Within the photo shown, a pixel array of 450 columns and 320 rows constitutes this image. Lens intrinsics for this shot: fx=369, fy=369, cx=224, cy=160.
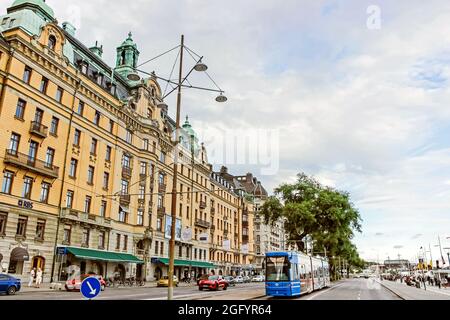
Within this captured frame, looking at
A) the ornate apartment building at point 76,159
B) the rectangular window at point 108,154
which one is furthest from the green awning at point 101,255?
the rectangular window at point 108,154

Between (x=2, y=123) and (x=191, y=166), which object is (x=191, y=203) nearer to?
(x=191, y=166)

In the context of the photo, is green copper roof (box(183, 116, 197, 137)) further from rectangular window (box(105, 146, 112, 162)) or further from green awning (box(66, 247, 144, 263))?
Result: green awning (box(66, 247, 144, 263))

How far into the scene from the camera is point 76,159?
4141 centimetres

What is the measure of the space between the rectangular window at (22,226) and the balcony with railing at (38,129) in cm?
794

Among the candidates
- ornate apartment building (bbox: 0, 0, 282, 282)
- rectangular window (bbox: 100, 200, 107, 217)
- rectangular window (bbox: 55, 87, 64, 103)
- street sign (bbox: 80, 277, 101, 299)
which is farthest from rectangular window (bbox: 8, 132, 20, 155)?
street sign (bbox: 80, 277, 101, 299)

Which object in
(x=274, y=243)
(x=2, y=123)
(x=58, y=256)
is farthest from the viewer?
(x=274, y=243)

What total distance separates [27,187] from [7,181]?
2313mm

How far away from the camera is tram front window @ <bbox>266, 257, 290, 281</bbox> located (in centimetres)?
2667

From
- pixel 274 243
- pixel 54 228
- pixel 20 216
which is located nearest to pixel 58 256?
pixel 54 228

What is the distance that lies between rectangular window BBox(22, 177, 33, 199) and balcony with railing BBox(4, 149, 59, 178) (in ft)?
3.36

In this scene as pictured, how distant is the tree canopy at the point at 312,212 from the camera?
49656 millimetres

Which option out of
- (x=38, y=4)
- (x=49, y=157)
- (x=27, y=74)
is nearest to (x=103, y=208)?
(x=49, y=157)

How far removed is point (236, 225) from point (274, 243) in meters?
33.5

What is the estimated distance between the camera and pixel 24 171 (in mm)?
33750
